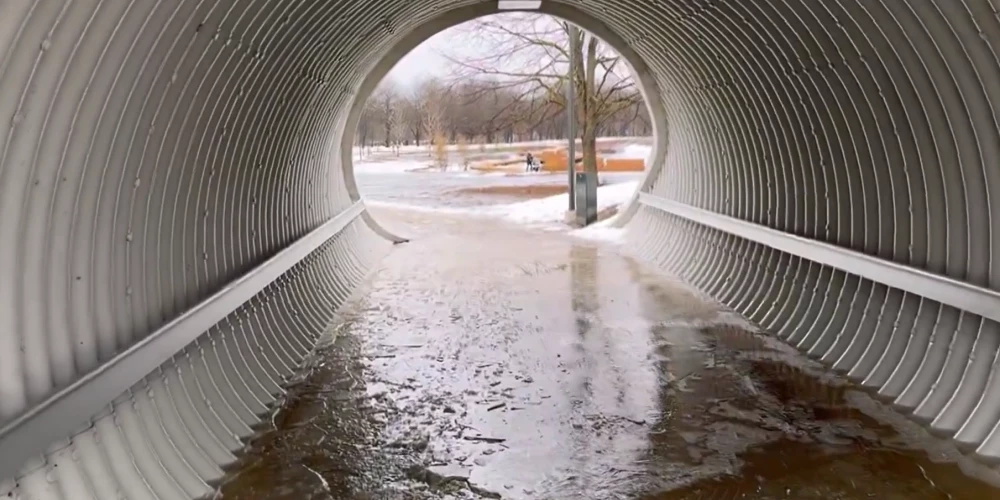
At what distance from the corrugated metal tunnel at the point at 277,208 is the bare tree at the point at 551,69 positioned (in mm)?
15248

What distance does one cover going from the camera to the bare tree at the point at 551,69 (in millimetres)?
25562

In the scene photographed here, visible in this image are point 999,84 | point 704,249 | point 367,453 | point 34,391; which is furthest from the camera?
point 704,249

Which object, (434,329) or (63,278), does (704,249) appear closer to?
(434,329)

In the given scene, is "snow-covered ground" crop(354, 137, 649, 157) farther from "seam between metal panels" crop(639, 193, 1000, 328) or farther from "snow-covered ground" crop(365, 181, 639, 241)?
"seam between metal panels" crop(639, 193, 1000, 328)

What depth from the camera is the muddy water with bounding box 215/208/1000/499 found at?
15.2 feet

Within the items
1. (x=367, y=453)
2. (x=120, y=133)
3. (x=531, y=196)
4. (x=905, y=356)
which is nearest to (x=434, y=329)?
(x=367, y=453)

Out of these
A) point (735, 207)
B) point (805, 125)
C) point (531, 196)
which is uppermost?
point (805, 125)

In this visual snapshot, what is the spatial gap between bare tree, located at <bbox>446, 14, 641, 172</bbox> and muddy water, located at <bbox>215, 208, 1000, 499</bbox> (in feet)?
55.3

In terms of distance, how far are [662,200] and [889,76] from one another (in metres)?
7.16

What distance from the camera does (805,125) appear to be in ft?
24.9

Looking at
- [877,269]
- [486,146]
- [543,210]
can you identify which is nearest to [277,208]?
[877,269]

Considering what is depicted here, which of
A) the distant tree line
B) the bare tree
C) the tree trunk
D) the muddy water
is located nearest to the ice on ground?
the muddy water

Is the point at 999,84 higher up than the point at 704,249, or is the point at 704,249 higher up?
the point at 999,84

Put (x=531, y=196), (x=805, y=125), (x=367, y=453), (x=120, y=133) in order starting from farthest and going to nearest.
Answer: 1. (x=531, y=196)
2. (x=805, y=125)
3. (x=367, y=453)
4. (x=120, y=133)
